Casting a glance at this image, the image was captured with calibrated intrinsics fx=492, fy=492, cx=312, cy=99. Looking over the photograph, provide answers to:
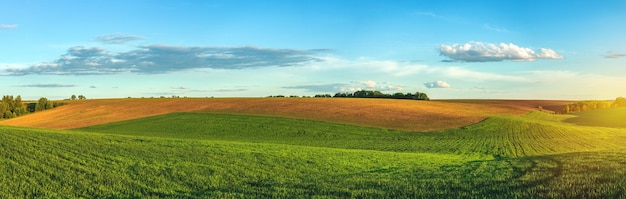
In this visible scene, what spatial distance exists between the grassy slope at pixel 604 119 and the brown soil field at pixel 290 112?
9728 mm

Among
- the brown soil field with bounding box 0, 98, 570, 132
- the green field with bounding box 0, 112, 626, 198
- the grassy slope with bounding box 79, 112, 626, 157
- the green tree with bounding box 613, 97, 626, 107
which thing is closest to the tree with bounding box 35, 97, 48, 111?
the brown soil field with bounding box 0, 98, 570, 132

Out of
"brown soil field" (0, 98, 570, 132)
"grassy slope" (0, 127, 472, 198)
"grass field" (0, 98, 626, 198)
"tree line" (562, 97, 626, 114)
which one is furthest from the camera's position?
"tree line" (562, 97, 626, 114)

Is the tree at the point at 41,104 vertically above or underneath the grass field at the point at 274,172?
above

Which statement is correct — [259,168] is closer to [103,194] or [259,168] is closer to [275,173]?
[275,173]

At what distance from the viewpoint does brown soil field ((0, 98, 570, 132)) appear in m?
62.5

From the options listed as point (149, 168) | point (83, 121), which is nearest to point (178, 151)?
point (149, 168)

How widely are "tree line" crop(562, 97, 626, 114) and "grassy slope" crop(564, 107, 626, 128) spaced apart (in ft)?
39.6

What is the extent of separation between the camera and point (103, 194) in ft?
54.1

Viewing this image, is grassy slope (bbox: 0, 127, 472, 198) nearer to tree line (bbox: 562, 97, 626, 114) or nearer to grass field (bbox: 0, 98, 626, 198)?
grass field (bbox: 0, 98, 626, 198)

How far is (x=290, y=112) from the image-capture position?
225 feet

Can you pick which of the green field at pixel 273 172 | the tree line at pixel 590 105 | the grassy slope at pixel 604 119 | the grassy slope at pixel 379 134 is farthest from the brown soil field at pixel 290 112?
the green field at pixel 273 172

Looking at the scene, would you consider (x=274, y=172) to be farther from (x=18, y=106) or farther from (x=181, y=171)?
(x=18, y=106)

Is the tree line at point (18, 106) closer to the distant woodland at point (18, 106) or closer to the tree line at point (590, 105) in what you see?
the distant woodland at point (18, 106)

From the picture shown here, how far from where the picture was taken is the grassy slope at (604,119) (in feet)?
240
